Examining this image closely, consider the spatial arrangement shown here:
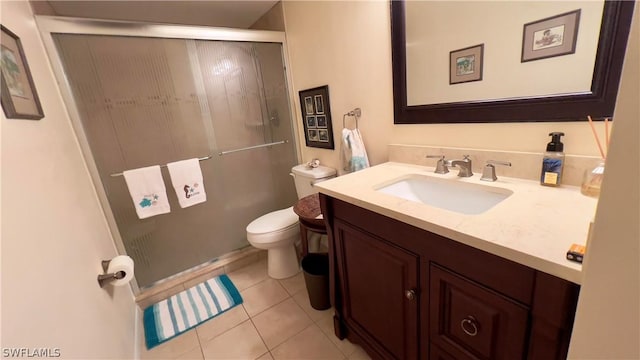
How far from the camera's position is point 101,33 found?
5.01 ft

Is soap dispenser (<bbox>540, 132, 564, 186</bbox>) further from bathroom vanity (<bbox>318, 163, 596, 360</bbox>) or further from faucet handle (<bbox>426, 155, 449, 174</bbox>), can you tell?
faucet handle (<bbox>426, 155, 449, 174</bbox>)

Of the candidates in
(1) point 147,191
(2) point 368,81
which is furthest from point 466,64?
(1) point 147,191

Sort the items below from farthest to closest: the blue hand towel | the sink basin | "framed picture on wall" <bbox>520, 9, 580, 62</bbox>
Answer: the blue hand towel → the sink basin → "framed picture on wall" <bbox>520, 9, 580, 62</bbox>

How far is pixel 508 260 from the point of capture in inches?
24.1

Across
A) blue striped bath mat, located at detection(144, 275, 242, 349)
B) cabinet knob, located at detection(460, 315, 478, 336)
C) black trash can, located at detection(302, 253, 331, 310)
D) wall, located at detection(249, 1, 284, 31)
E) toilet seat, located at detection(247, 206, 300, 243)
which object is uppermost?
wall, located at detection(249, 1, 284, 31)

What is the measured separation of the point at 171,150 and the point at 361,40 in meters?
1.43

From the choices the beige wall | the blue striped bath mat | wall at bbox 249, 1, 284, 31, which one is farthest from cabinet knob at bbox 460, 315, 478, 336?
wall at bbox 249, 1, 284, 31

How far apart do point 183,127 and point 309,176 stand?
95 centimetres

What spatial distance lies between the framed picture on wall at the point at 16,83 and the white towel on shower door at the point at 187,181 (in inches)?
30.2

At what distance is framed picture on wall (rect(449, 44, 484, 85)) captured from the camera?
1.04 meters

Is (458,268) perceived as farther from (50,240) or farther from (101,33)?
(101,33)

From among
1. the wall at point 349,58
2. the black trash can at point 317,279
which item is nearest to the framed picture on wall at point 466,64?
the wall at point 349,58

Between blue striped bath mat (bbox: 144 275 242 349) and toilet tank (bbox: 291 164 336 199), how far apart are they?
887mm

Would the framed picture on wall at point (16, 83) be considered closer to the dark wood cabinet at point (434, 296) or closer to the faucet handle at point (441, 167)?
the dark wood cabinet at point (434, 296)
